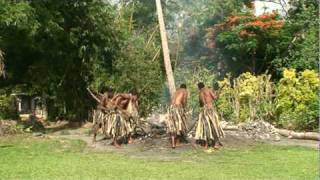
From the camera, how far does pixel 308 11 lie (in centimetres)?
2125

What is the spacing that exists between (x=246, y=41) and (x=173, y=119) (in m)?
9.74

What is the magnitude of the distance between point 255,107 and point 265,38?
165 inches

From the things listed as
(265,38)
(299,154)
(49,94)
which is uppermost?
(265,38)

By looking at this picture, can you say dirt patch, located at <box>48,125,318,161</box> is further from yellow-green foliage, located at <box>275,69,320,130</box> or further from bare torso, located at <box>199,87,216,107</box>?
yellow-green foliage, located at <box>275,69,320,130</box>

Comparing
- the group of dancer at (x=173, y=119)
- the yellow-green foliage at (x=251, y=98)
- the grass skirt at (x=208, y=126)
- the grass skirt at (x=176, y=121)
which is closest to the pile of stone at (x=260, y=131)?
the yellow-green foliage at (x=251, y=98)

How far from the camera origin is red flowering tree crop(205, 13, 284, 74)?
22.5m

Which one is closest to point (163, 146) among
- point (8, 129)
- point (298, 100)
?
point (298, 100)

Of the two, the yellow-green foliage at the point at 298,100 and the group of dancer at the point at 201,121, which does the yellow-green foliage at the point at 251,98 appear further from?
the group of dancer at the point at 201,121

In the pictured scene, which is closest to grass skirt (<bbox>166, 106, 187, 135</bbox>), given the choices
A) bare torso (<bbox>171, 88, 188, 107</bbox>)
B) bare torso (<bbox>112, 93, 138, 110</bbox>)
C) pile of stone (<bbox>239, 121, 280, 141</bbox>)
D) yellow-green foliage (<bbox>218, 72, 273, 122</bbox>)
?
bare torso (<bbox>171, 88, 188, 107</bbox>)

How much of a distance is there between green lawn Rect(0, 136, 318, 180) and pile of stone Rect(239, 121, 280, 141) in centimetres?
181

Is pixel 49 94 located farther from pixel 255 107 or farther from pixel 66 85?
pixel 255 107

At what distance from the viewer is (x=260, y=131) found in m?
16.5

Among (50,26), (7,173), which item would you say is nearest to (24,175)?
(7,173)

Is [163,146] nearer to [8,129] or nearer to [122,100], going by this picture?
[122,100]
